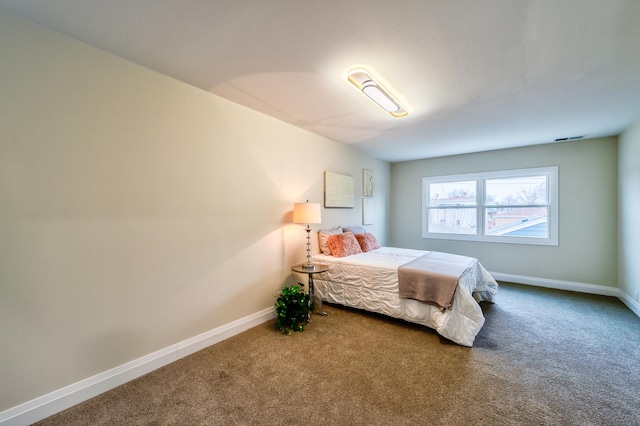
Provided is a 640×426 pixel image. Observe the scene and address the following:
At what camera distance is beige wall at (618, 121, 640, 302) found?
10.7ft

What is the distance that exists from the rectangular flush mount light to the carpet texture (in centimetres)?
238

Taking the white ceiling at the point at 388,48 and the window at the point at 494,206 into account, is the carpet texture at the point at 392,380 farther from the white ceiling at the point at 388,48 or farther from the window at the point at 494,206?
the white ceiling at the point at 388,48

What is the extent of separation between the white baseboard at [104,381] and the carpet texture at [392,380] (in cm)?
5

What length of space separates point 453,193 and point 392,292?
3.27 m

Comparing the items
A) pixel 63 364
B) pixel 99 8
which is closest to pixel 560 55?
pixel 99 8

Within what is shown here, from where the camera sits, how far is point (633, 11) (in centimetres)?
149

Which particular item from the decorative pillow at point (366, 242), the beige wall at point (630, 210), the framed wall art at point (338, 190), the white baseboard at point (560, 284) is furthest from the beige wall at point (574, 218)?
the framed wall art at point (338, 190)

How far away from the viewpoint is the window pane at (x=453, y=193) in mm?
5133

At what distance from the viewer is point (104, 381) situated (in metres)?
1.87

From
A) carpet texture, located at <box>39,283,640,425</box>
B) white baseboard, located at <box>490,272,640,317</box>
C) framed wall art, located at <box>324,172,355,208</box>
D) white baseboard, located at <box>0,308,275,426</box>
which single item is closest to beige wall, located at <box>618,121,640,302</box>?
white baseboard, located at <box>490,272,640,317</box>

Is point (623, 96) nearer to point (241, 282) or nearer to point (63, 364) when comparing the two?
point (241, 282)

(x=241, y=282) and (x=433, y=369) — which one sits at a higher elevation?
(x=241, y=282)

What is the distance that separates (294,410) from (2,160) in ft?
7.56

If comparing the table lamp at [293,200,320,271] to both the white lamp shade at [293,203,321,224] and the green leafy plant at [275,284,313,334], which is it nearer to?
the white lamp shade at [293,203,321,224]
